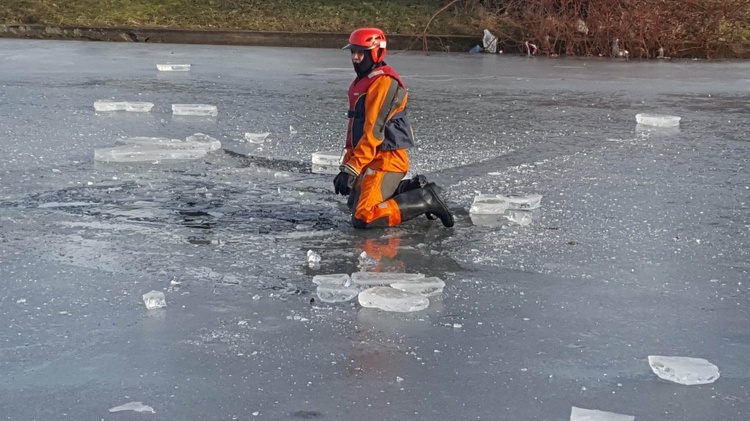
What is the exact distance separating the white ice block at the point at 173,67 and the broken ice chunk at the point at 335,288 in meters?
8.97

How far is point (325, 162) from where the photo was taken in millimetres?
8281

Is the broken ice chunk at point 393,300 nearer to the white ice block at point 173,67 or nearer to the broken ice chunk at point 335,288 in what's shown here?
the broken ice chunk at point 335,288

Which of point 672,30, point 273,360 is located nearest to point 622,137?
point 273,360

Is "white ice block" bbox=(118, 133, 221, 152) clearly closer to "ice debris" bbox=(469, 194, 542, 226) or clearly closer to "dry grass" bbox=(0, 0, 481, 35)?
"ice debris" bbox=(469, 194, 542, 226)

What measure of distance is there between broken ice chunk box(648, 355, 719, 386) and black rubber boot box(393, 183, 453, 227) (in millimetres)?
2374

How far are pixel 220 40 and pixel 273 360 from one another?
13.8 m

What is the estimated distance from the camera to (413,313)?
500 centimetres

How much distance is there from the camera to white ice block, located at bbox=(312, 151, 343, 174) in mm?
8188

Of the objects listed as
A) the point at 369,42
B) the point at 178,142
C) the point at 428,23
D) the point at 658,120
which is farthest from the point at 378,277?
the point at 428,23

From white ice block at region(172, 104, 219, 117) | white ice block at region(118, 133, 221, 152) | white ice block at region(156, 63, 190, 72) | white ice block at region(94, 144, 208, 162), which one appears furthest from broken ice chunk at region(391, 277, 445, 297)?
white ice block at region(156, 63, 190, 72)

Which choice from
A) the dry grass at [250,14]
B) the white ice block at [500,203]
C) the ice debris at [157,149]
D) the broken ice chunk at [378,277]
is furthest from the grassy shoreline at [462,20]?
the broken ice chunk at [378,277]

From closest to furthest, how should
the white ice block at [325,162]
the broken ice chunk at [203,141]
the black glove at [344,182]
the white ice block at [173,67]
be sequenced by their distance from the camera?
the black glove at [344,182] < the white ice block at [325,162] < the broken ice chunk at [203,141] < the white ice block at [173,67]

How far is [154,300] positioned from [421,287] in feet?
3.97

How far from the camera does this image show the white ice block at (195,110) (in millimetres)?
10500
